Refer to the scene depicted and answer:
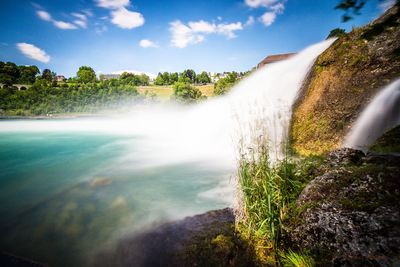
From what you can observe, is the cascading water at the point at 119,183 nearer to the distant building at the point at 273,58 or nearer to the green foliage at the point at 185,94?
the distant building at the point at 273,58

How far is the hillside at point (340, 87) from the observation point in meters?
9.11

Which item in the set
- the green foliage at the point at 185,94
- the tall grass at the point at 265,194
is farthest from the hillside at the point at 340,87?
the green foliage at the point at 185,94

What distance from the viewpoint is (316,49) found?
16.2 metres

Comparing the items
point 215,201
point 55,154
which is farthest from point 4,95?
point 215,201

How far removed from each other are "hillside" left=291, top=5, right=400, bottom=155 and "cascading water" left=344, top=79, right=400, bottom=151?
1.06 ft

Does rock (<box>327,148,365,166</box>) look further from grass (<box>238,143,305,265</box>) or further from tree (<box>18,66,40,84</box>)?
tree (<box>18,66,40,84</box>)

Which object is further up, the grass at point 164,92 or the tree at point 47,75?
the tree at point 47,75

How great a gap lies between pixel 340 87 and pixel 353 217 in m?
8.29

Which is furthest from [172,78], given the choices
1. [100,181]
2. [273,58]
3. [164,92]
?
[100,181]

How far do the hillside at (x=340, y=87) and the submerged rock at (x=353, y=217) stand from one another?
5.56 metres

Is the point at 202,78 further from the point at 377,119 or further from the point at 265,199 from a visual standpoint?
the point at 265,199

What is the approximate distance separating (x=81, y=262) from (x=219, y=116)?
18.0 meters

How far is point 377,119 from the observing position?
26.7ft

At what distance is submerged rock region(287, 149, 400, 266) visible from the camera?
2881 mm
